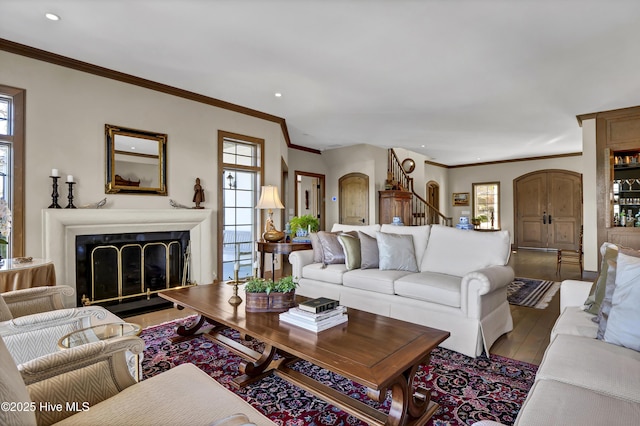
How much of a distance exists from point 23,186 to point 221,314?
267 centimetres

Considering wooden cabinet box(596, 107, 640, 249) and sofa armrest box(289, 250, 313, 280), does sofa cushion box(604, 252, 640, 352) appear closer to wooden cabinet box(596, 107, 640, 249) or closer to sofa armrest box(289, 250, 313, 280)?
sofa armrest box(289, 250, 313, 280)

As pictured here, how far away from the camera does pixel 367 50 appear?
10.6ft

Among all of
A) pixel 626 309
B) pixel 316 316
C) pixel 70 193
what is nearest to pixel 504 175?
pixel 626 309

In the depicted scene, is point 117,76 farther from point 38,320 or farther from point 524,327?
point 524,327

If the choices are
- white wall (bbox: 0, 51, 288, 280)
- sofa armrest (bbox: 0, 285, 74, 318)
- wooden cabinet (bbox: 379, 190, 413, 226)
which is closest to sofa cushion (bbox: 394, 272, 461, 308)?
sofa armrest (bbox: 0, 285, 74, 318)

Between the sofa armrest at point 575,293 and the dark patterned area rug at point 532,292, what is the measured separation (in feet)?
5.63

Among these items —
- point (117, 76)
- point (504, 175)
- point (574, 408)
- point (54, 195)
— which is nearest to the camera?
point (574, 408)

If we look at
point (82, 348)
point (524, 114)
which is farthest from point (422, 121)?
point (82, 348)

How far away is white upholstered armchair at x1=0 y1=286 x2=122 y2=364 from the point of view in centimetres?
180

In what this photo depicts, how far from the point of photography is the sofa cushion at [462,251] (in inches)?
118

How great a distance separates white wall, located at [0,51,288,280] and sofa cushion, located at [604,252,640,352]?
14.3ft

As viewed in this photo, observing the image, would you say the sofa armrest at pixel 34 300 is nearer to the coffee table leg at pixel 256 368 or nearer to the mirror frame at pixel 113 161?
the coffee table leg at pixel 256 368

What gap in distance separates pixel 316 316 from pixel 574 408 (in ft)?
3.94

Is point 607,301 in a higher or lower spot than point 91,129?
lower
